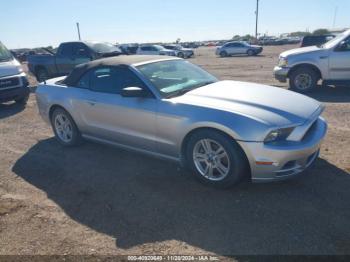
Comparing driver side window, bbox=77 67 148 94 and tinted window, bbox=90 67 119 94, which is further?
tinted window, bbox=90 67 119 94

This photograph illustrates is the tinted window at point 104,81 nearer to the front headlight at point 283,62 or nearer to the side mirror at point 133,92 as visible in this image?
the side mirror at point 133,92

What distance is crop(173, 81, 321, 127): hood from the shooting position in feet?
11.6

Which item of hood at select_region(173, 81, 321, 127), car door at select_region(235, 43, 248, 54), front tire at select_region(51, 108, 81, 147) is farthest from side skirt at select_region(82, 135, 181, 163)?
car door at select_region(235, 43, 248, 54)

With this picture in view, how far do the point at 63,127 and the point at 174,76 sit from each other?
2.34 m

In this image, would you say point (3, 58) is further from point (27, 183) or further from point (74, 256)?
point (74, 256)

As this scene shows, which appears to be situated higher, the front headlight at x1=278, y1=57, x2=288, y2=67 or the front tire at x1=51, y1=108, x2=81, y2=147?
the front headlight at x1=278, y1=57, x2=288, y2=67

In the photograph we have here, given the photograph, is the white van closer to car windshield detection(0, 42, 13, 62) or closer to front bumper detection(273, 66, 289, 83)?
car windshield detection(0, 42, 13, 62)

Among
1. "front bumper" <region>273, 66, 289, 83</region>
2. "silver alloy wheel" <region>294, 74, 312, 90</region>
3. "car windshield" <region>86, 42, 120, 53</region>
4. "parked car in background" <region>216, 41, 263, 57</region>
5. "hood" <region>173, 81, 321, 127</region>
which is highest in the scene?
"car windshield" <region>86, 42, 120, 53</region>

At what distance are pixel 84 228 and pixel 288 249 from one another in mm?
2038

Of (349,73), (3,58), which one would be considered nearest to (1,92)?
(3,58)

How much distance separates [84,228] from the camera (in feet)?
11.0

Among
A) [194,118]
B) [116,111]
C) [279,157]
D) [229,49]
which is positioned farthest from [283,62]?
[229,49]

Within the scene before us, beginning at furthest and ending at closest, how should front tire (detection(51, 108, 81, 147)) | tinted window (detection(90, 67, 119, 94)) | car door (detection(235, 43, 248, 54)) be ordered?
car door (detection(235, 43, 248, 54)), front tire (detection(51, 108, 81, 147)), tinted window (detection(90, 67, 119, 94))

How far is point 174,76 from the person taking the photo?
478 centimetres
